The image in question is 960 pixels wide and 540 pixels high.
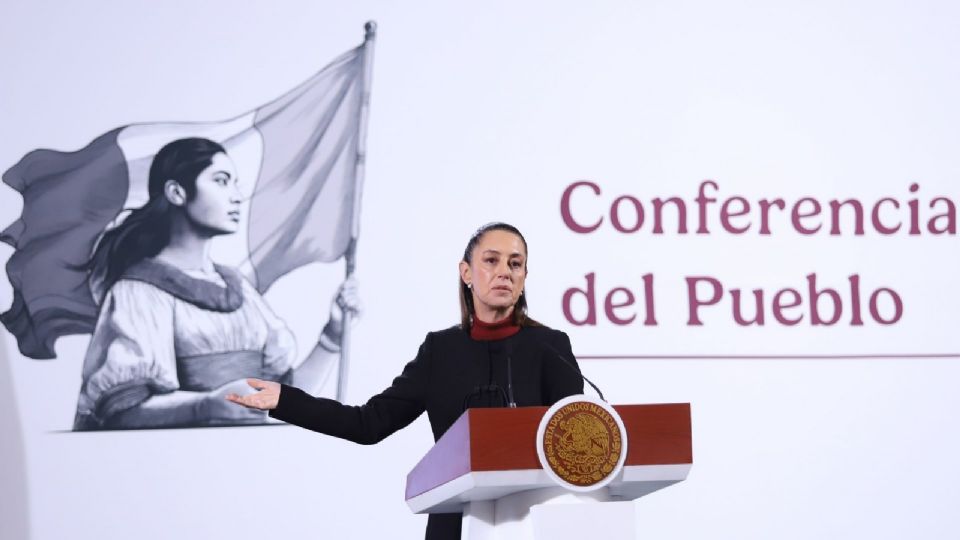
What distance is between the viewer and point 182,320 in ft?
12.2

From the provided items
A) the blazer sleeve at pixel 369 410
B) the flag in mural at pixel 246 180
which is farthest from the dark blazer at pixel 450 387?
the flag in mural at pixel 246 180

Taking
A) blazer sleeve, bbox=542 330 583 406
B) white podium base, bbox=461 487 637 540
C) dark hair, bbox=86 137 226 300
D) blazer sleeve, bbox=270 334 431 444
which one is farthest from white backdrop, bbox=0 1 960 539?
white podium base, bbox=461 487 637 540

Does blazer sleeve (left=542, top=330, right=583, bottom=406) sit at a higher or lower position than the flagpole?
lower

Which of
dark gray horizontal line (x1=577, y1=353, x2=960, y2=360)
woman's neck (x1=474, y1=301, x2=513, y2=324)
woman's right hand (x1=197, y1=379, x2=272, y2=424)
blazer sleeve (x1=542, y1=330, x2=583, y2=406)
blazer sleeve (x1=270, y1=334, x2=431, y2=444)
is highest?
dark gray horizontal line (x1=577, y1=353, x2=960, y2=360)

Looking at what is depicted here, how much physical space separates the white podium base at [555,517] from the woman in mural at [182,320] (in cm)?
195

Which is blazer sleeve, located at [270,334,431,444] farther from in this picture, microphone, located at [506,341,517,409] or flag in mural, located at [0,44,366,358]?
flag in mural, located at [0,44,366,358]

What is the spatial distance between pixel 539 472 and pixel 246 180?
237cm

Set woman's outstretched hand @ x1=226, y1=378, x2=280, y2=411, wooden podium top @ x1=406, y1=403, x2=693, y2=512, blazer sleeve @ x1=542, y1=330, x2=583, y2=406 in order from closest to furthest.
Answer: wooden podium top @ x1=406, y1=403, x2=693, y2=512
woman's outstretched hand @ x1=226, y1=378, x2=280, y2=411
blazer sleeve @ x1=542, y1=330, x2=583, y2=406

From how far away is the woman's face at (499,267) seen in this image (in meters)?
2.21

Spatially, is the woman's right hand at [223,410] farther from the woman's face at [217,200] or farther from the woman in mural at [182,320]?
the woman's face at [217,200]

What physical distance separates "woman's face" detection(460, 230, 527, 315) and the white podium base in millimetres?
485

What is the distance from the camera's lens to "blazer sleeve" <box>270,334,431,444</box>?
2.24 metres

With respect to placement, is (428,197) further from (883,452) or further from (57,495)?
Result: (883,452)

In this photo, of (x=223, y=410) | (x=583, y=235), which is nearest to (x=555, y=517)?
(x=223, y=410)
